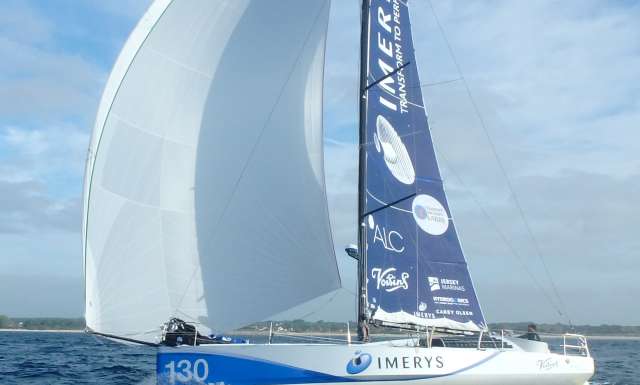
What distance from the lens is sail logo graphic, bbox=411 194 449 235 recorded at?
56.0ft

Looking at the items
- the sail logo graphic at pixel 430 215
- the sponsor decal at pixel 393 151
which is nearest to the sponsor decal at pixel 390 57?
the sponsor decal at pixel 393 151

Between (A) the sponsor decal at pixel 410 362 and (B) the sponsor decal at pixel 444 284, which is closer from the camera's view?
(A) the sponsor decal at pixel 410 362

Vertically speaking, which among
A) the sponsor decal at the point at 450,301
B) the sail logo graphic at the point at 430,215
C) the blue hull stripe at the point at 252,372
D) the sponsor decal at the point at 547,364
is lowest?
the sponsor decal at the point at 547,364

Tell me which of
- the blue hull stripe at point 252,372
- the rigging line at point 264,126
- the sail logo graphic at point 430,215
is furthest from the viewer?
the sail logo graphic at point 430,215

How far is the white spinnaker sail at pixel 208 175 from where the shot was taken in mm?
13648

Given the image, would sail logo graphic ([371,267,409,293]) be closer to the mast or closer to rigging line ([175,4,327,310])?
the mast

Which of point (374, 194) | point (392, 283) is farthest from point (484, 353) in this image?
point (374, 194)

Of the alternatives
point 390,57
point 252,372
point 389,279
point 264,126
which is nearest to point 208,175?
point 264,126

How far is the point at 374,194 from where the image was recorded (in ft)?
53.1

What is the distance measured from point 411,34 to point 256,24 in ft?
16.2

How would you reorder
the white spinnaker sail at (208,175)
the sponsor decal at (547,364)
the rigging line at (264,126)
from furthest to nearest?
the sponsor decal at (547,364)
the rigging line at (264,126)
the white spinnaker sail at (208,175)

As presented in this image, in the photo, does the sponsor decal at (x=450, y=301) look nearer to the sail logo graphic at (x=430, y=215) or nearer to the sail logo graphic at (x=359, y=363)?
the sail logo graphic at (x=430, y=215)

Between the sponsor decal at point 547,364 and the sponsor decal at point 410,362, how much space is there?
2.47 metres

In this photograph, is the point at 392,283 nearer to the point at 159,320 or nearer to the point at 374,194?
the point at 374,194
